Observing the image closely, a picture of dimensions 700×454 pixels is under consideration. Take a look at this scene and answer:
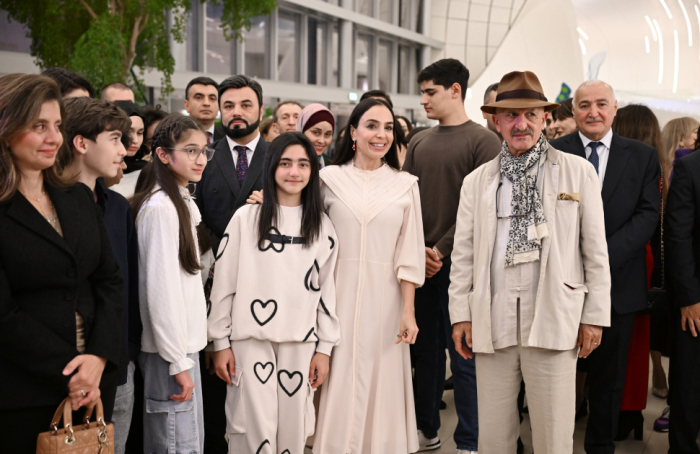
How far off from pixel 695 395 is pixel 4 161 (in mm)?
3341

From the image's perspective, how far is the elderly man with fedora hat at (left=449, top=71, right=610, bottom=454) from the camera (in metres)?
2.59

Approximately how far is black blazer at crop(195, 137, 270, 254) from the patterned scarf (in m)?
1.33

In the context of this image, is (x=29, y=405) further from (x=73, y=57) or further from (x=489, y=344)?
(x=73, y=57)

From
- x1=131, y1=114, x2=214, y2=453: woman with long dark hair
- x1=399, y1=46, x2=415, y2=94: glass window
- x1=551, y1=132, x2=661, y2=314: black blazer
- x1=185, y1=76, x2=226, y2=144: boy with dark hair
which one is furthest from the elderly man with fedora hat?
x1=399, y1=46, x2=415, y2=94: glass window

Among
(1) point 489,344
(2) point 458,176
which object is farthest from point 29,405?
(2) point 458,176

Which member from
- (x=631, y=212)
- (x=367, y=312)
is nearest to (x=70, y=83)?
(x=367, y=312)

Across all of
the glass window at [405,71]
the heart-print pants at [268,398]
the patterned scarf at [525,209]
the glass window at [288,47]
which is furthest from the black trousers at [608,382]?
the glass window at [405,71]

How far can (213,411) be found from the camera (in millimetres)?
3260

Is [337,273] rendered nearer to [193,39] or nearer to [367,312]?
[367,312]

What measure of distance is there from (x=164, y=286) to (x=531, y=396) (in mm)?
1664

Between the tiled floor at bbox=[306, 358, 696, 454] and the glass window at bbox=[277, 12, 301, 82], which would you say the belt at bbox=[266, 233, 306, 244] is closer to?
the tiled floor at bbox=[306, 358, 696, 454]

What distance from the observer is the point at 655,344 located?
384cm

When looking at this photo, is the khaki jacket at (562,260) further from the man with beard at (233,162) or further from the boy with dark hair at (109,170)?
the boy with dark hair at (109,170)

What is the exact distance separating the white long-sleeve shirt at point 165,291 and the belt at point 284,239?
16.3 inches
